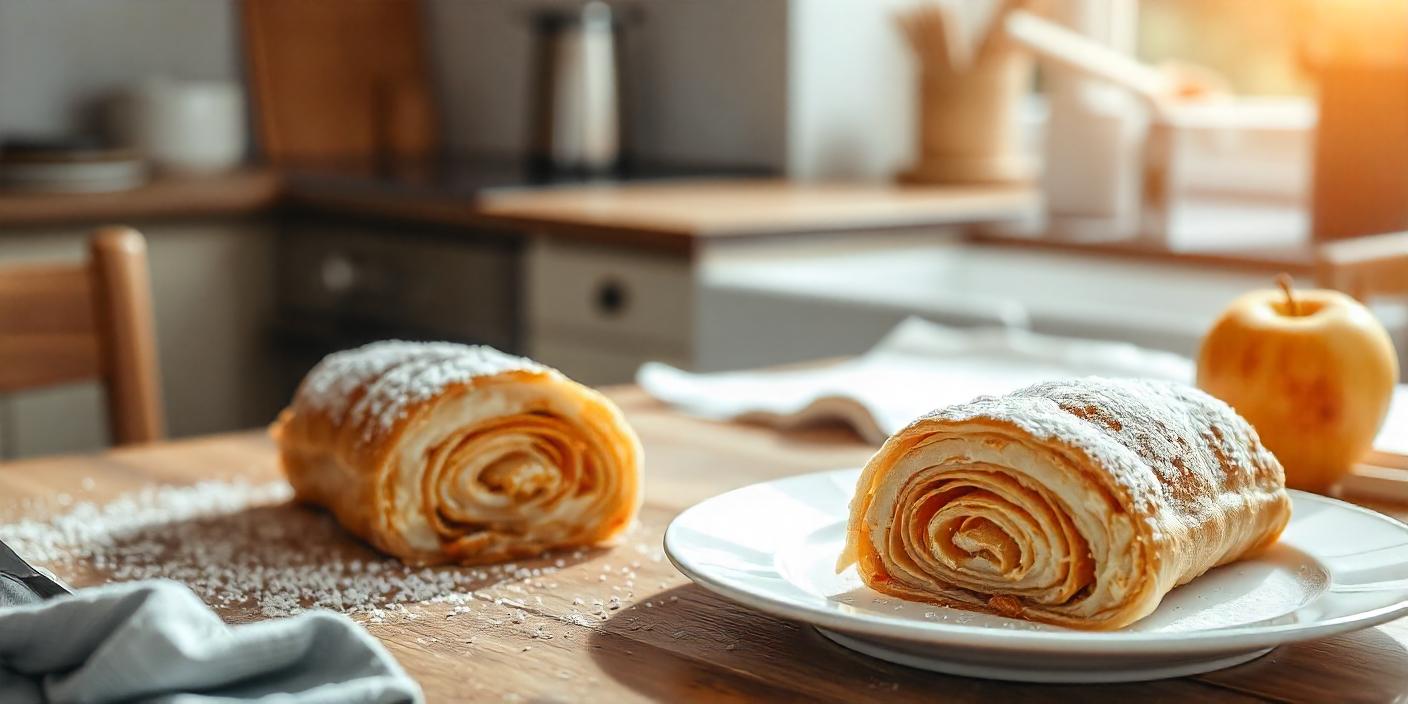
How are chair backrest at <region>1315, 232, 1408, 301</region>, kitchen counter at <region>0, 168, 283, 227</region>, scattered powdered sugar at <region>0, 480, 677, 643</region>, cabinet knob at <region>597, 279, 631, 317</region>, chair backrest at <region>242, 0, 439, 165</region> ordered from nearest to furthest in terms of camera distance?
scattered powdered sugar at <region>0, 480, 677, 643</region> < chair backrest at <region>1315, 232, 1408, 301</region> < cabinet knob at <region>597, 279, 631, 317</region> < kitchen counter at <region>0, 168, 283, 227</region> < chair backrest at <region>242, 0, 439, 165</region>

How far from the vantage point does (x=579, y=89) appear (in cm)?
292

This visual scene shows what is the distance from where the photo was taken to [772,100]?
283cm

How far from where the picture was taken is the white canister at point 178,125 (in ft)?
9.98

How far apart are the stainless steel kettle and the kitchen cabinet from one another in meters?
0.54

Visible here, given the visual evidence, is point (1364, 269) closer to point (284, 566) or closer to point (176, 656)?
point (284, 566)

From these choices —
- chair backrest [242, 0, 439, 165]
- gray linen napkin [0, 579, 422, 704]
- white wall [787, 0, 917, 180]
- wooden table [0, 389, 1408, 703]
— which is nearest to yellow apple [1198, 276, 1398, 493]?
wooden table [0, 389, 1408, 703]

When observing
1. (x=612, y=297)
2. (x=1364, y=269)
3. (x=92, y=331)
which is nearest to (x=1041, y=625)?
(x=1364, y=269)

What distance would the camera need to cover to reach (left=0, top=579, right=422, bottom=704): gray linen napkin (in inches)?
22.3

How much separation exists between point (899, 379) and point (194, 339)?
176 cm

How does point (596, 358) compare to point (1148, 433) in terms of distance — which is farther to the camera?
point (596, 358)

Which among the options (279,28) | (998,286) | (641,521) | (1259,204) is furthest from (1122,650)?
(279,28)

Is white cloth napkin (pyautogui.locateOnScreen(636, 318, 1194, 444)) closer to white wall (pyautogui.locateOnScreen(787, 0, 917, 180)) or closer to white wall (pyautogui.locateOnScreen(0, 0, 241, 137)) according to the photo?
white wall (pyautogui.locateOnScreen(787, 0, 917, 180))

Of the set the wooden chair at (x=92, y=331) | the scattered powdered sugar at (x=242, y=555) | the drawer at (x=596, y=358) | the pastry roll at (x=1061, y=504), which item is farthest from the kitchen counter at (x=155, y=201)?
the pastry roll at (x=1061, y=504)

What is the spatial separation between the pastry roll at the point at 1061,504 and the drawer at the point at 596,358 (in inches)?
58.0
